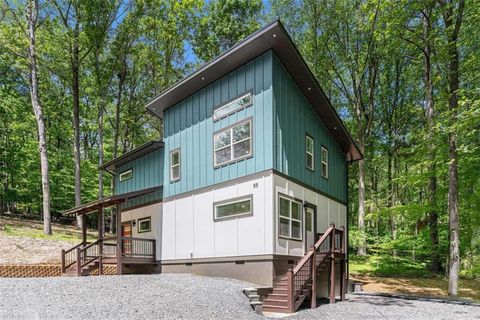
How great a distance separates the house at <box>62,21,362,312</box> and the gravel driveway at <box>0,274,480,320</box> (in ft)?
3.86

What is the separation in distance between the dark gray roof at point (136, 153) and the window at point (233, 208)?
4.23 metres

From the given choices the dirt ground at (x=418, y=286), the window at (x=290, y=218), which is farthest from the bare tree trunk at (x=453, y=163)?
the window at (x=290, y=218)

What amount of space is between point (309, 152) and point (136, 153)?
7449mm

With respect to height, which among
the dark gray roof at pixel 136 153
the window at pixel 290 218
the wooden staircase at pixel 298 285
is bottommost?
the wooden staircase at pixel 298 285

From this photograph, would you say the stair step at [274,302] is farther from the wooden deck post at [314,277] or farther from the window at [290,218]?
the window at [290,218]

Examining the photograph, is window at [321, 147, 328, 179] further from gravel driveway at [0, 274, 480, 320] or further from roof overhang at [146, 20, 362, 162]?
gravel driveway at [0, 274, 480, 320]

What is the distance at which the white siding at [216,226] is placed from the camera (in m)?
9.87

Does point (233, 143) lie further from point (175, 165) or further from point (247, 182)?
point (175, 165)

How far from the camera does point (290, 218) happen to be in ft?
34.9

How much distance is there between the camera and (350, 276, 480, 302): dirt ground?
13.5 metres

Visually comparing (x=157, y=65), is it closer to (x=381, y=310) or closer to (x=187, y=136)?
(x=187, y=136)

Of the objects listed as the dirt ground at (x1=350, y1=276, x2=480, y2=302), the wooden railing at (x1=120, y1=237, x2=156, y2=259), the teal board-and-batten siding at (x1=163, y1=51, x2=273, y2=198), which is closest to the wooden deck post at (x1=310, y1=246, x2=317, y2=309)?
the teal board-and-batten siding at (x1=163, y1=51, x2=273, y2=198)

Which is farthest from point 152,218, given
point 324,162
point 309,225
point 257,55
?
Result: point 257,55

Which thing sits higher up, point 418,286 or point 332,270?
point 332,270
